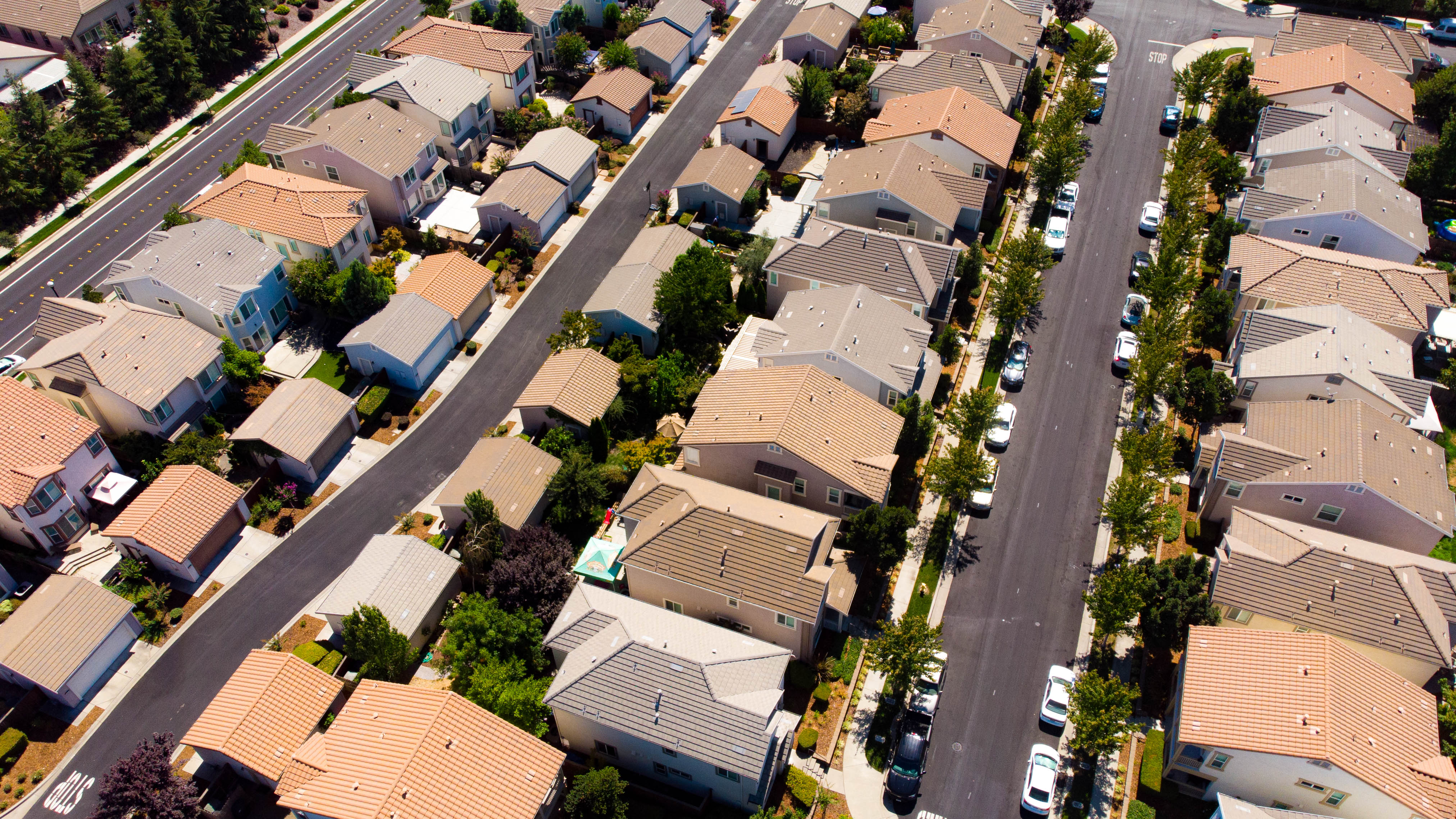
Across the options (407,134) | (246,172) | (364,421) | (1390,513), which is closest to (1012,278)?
(1390,513)

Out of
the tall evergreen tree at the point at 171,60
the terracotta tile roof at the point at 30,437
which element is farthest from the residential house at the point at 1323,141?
the tall evergreen tree at the point at 171,60

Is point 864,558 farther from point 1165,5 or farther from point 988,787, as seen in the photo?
point 1165,5

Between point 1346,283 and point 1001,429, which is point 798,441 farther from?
point 1346,283

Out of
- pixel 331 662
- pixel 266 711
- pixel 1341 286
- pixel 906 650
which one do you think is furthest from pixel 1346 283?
pixel 266 711

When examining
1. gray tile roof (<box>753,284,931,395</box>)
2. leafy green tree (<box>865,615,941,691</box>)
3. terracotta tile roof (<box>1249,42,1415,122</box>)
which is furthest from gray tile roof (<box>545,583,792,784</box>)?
terracotta tile roof (<box>1249,42,1415,122</box>)

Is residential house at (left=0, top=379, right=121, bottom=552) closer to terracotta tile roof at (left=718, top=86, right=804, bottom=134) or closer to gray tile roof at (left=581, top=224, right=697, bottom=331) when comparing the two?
gray tile roof at (left=581, top=224, right=697, bottom=331)

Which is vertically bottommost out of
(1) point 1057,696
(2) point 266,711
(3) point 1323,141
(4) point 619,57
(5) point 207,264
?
(2) point 266,711
